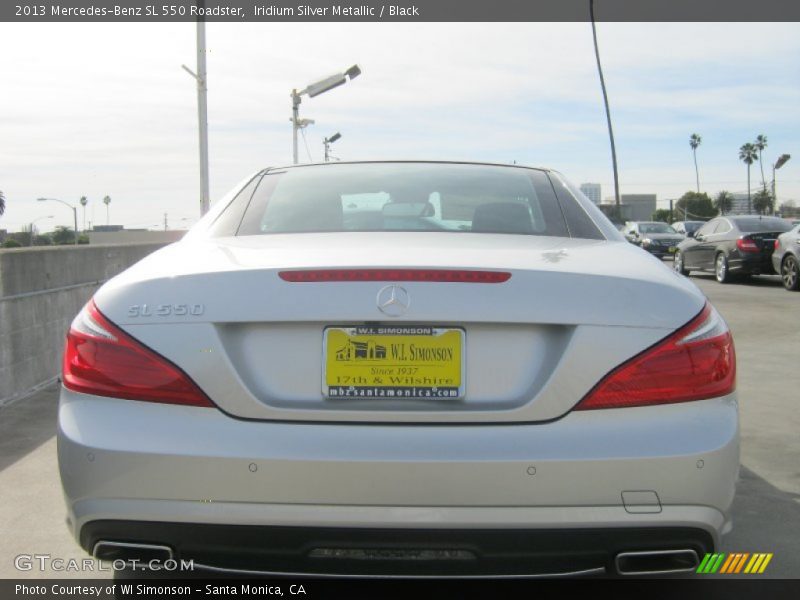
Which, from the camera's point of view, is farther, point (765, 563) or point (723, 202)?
point (723, 202)

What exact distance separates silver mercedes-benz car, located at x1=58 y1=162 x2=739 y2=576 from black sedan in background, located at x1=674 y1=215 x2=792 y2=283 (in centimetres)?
1753

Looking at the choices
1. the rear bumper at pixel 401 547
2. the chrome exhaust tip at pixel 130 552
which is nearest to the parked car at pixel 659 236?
the rear bumper at pixel 401 547

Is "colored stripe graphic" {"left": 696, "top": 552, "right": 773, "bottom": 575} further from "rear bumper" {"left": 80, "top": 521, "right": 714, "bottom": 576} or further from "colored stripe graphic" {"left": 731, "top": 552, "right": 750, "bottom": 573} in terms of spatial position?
"rear bumper" {"left": 80, "top": 521, "right": 714, "bottom": 576}

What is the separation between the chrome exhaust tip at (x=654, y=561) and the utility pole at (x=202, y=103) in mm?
12186


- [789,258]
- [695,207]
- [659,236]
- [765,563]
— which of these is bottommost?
[765,563]

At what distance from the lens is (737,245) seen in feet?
63.0

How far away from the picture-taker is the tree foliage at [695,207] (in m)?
88.5

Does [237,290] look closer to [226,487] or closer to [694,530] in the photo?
[226,487]

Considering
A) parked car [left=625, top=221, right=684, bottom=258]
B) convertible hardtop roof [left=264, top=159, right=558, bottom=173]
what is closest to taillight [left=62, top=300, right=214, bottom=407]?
convertible hardtop roof [left=264, top=159, right=558, bottom=173]

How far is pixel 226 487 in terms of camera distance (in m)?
2.40

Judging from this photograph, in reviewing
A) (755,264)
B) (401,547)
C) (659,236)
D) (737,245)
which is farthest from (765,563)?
(659,236)

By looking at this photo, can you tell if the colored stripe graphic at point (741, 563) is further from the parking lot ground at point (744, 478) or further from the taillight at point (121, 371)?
the taillight at point (121, 371)

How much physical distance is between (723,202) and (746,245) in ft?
261

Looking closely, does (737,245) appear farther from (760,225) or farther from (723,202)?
(723,202)
